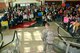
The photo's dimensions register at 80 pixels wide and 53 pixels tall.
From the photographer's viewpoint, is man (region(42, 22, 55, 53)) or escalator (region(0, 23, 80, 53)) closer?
escalator (region(0, 23, 80, 53))

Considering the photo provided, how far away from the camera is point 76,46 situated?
7145mm

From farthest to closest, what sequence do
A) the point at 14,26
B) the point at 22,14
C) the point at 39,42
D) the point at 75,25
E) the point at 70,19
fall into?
the point at 22,14
the point at 14,26
the point at 70,19
the point at 75,25
the point at 39,42

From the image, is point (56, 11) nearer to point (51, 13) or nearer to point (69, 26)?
point (51, 13)

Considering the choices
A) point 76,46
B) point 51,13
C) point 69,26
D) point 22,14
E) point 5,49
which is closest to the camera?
point 76,46

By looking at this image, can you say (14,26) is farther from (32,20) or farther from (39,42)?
(39,42)

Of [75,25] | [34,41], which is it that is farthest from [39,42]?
[75,25]

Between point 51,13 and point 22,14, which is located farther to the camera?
point 51,13

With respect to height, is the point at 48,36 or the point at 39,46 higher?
the point at 48,36

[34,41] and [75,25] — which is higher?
[75,25]

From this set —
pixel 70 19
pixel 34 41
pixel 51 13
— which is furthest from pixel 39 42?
pixel 51 13

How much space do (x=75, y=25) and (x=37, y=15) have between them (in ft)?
31.8

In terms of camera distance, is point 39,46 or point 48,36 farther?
point 39,46

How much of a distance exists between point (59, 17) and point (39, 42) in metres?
11.5

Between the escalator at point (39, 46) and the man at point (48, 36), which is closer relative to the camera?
the escalator at point (39, 46)
